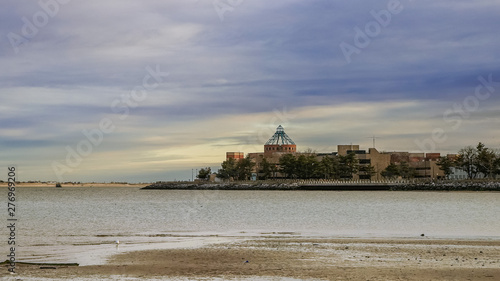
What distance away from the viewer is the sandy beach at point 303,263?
22.4 m

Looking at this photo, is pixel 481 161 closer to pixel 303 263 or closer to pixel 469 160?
pixel 469 160

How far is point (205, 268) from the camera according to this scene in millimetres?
24469

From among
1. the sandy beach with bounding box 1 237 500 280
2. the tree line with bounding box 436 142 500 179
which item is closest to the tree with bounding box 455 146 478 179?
the tree line with bounding box 436 142 500 179

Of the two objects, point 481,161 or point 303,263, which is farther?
point 481,161

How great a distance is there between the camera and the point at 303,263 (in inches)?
1013

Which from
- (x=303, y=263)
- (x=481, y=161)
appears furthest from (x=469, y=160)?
(x=303, y=263)

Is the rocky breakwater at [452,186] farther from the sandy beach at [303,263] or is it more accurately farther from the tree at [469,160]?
the sandy beach at [303,263]

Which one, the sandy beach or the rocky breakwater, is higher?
the rocky breakwater

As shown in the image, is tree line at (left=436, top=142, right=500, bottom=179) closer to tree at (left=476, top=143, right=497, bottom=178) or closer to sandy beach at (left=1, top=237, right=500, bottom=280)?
tree at (left=476, top=143, right=497, bottom=178)

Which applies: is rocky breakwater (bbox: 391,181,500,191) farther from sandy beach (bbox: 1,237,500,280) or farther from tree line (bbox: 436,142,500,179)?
sandy beach (bbox: 1,237,500,280)

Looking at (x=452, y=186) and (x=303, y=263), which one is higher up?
(x=452, y=186)

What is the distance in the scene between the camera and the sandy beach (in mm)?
22391

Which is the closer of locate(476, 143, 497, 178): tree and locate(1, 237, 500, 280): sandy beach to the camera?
locate(1, 237, 500, 280): sandy beach

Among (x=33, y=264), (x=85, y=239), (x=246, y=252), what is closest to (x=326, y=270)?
(x=246, y=252)
